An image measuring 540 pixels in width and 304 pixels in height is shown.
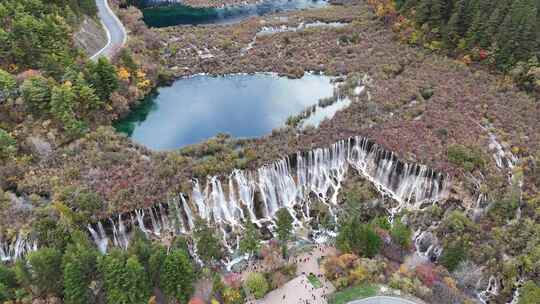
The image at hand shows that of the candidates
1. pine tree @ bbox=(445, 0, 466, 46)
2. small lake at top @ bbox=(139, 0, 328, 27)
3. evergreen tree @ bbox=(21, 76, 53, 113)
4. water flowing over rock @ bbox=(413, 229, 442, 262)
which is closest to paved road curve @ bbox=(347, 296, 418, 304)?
water flowing over rock @ bbox=(413, 229, 442, 262)

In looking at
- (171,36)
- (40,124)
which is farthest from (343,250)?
(171,36)

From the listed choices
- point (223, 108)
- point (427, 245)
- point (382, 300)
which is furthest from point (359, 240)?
point (223, 108)

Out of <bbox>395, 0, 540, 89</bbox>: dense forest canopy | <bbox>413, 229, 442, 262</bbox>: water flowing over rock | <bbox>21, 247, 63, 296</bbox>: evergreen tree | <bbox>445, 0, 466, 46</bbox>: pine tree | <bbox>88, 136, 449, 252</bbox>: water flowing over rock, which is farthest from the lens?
<bbox>445, 0, 466, 46</bbox>: pine tree

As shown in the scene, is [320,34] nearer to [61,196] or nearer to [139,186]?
[139,186]

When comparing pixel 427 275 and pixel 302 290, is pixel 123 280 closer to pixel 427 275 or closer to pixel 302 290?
pixel 302 290

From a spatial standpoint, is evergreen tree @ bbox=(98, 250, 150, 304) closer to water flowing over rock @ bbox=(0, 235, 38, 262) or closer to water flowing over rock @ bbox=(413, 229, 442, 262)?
water flowing over rock @ bbox=(0, 235, 38, 262)

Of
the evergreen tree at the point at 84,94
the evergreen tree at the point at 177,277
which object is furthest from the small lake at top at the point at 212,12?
the evergreen tree at the point at 177,277

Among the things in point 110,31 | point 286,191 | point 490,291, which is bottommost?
point 490,291

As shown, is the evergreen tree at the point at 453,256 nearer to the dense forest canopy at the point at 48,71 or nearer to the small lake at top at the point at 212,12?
the dense forest canopy at the point at 48,71
